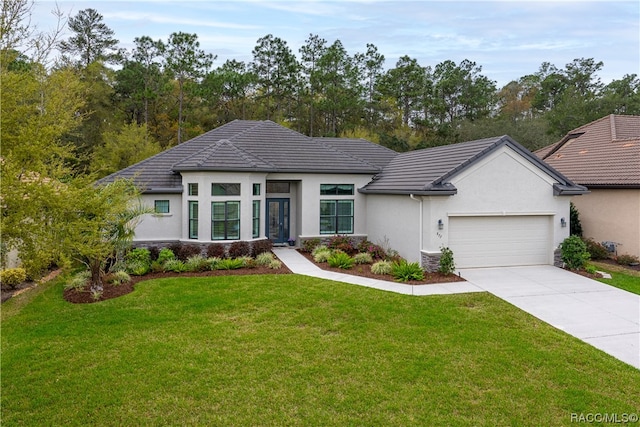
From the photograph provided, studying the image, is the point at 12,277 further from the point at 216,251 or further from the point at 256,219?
the point at 256,219

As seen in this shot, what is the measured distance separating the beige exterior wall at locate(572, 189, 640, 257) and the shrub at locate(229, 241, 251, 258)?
1431 cm

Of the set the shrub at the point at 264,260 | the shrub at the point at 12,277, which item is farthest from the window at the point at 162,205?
the shrub at the point at 12,277

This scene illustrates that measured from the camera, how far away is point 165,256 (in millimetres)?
13992

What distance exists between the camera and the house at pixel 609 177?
14742 millimetres

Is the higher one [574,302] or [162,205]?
[162,205]

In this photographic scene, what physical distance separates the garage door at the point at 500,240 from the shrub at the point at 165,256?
390 inches

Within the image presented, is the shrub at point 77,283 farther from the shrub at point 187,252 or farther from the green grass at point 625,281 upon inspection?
the green grass at point 625,281

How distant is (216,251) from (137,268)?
2.75 m

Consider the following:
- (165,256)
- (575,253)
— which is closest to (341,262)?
(165,256)

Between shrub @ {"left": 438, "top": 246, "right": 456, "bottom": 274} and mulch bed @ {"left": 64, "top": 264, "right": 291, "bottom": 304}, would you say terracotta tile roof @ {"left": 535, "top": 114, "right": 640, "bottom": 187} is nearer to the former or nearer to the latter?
shrub @ {"left": 438, "top": 246, "right": 456, "bottom": 274}

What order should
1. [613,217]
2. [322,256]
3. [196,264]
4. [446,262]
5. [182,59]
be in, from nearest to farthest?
[446,262] → [196,264] → [322,256] → [613,217] → [182,59]

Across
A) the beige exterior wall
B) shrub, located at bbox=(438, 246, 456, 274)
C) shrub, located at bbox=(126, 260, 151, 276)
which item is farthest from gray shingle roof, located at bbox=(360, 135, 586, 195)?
shrub, located at bbox=(126, 260, 151, 276)

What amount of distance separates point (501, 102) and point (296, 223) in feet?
137

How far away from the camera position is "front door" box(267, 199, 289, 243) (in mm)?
17578
